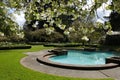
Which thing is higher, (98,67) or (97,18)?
(97,18)

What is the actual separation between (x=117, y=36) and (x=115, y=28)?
28.2 ft

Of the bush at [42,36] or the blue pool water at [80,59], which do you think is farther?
the bush at [42,36]

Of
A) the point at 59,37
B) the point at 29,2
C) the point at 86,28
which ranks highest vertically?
the point at 29,2

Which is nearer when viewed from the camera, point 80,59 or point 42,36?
point 80,59

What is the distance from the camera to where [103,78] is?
333 inches

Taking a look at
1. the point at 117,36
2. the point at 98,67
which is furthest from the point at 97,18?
the point at 117,36

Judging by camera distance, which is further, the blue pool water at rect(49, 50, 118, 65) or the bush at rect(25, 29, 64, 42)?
the bush at rect(25, 29, 64, 42)

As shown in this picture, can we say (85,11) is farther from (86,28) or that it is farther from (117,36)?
(117,36)

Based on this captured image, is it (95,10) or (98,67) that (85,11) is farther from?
(98,67)

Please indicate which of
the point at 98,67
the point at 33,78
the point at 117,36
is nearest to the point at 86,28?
the point at 33,78

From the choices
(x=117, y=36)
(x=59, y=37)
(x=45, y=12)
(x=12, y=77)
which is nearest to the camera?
(x=45, y=12)

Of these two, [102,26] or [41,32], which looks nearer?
[102,26]

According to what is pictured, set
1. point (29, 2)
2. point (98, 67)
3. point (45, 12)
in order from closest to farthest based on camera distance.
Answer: point (45, 12)
point (29, 2)
point (98, 67)

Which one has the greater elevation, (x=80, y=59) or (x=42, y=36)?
(x=42, y=36)
